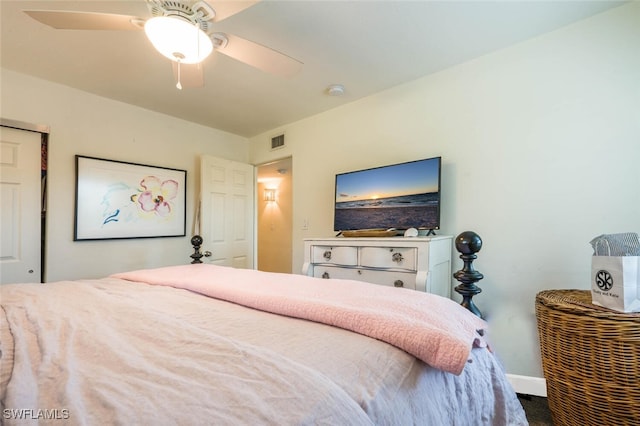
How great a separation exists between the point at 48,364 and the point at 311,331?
582mm

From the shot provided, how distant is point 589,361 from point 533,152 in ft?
4.23

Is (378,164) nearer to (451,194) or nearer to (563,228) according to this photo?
(451,194)

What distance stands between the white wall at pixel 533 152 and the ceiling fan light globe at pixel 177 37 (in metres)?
1.81

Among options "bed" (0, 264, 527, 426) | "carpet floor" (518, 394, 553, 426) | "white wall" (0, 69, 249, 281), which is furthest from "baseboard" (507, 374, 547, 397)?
"white wall" (0, 69, 249, 281)

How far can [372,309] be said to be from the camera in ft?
2.87

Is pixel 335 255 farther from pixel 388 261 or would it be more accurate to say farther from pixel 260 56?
pixel 260 56

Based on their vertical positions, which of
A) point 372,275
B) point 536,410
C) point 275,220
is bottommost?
point 536,410

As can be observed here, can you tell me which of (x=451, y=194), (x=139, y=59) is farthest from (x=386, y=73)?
(x=139, y=59)

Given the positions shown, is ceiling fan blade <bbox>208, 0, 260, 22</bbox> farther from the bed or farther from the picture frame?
the picture frame

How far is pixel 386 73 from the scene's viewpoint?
2428mm

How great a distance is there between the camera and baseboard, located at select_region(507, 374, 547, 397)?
189 cm

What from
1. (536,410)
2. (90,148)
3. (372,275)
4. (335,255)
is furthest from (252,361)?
(90,148)

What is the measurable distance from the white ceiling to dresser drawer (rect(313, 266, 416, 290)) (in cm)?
163

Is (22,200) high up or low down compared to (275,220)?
up
